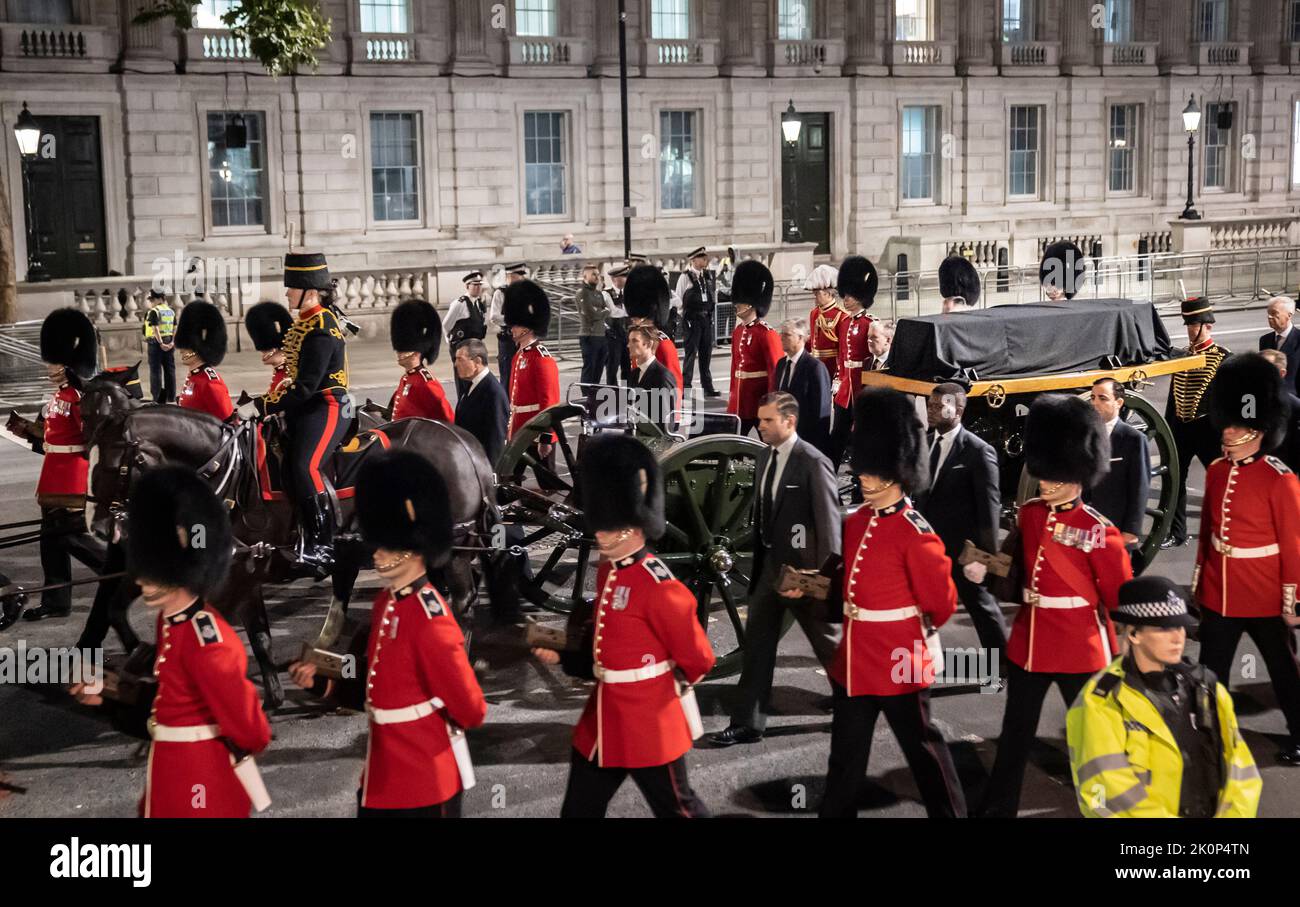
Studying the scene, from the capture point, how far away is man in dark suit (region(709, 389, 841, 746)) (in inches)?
295

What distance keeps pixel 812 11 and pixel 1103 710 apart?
3094 centimetres

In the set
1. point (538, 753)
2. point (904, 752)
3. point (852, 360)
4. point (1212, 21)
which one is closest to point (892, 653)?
point (904, 752)

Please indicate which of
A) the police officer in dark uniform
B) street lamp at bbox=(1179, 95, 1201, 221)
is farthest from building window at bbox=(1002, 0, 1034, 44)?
the police officer in dark uniform

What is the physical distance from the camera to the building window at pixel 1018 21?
36.6 m

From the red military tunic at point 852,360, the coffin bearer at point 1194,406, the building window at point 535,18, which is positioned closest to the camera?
the coffin bearer at point 1194,406

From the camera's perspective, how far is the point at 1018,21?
36.8 metres

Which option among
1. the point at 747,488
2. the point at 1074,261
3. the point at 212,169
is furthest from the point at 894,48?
the point at 747,488

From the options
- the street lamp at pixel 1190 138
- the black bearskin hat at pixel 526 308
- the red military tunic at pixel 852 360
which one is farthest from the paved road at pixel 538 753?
the street lamp at pixel 1190 138

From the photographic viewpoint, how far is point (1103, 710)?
486 centimetres

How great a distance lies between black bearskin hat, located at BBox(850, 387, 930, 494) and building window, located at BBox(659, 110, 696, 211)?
25966 mm

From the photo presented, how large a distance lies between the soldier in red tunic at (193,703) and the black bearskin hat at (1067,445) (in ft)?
11.5

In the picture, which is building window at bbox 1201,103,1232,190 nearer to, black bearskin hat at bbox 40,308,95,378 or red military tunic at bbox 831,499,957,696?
black bearskin hat at bbox 40,308,95,378

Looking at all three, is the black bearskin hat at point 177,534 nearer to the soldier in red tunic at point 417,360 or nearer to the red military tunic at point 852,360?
the soldier in red tunic at point 417,360

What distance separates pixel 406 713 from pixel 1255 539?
4.17 m
